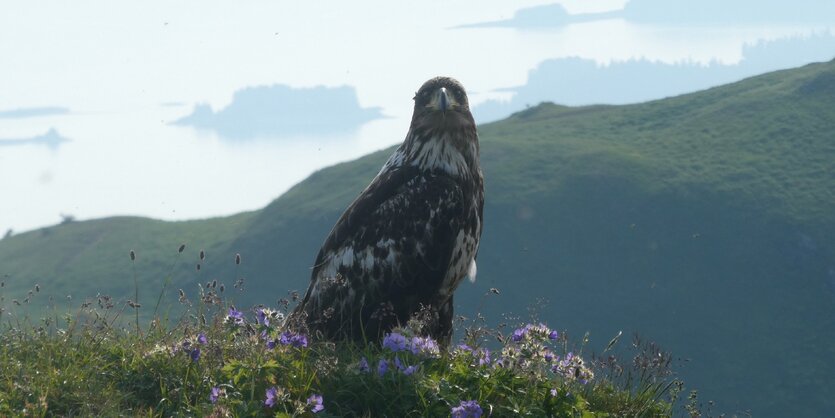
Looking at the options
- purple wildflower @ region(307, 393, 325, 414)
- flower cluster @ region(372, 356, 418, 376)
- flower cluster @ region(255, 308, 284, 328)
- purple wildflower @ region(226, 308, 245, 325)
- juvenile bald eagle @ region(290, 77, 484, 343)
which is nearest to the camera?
purple wildflower @ region(307, 393, 325, 414)

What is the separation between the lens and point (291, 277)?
128500mm

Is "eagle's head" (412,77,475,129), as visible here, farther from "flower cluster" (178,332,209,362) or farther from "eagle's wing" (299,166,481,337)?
"flower cluster" (178,332,209,362)

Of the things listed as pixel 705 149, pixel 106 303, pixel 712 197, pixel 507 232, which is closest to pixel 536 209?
pixel 507 232

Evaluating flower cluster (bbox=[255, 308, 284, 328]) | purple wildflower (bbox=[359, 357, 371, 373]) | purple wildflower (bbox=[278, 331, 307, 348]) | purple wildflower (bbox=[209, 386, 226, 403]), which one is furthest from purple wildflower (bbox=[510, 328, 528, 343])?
purple wildflower (bbox=[209, 386, 226, 403])

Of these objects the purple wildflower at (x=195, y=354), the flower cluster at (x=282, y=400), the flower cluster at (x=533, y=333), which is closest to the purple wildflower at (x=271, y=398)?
the flower cluster at (x=282, y=400)

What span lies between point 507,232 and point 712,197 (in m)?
28.4

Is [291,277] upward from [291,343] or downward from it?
downward

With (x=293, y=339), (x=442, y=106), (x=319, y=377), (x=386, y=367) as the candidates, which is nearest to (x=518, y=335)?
(x=386, y=367)

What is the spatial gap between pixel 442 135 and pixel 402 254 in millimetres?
1458

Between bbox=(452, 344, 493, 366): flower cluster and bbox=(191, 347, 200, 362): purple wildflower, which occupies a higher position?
bbox=(191, 347, 200, 362): purple wildflower

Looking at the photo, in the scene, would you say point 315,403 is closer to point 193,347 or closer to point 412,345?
point 412,345

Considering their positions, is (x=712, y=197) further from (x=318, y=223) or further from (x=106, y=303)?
(x=106, y=303)

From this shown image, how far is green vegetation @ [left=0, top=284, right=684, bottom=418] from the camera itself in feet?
23.4

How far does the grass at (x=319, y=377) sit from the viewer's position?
23.4 feet
